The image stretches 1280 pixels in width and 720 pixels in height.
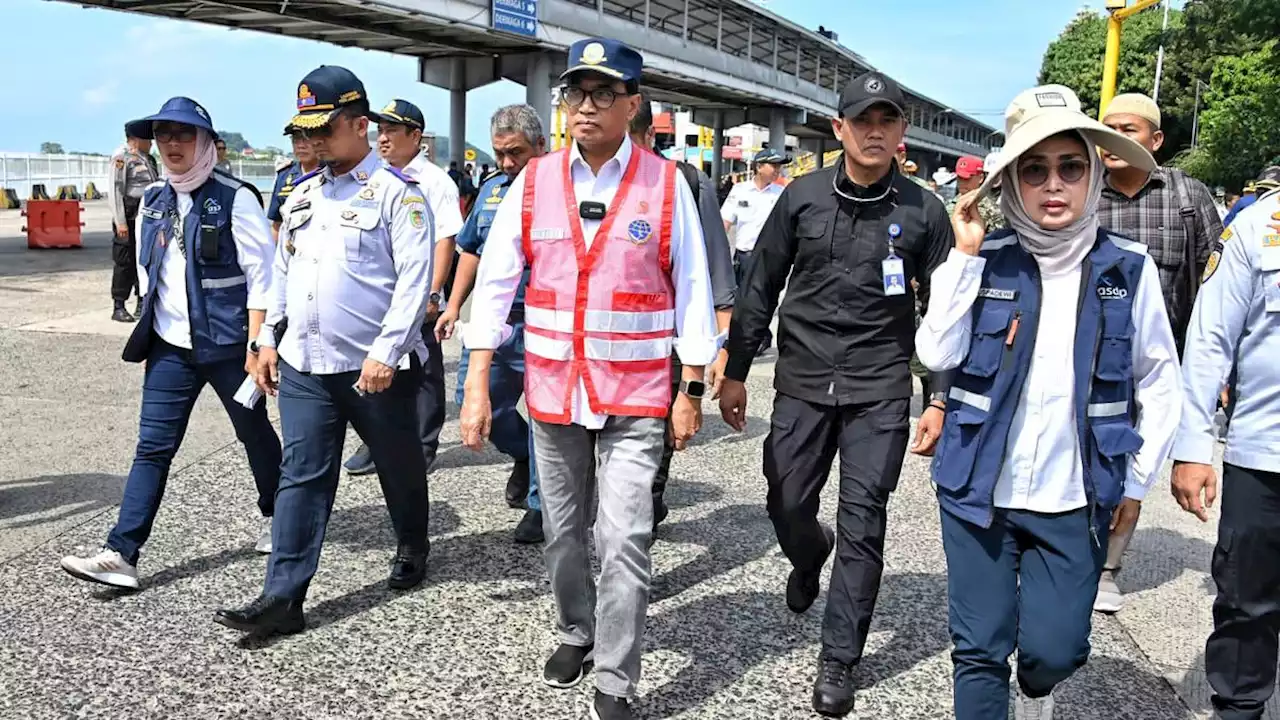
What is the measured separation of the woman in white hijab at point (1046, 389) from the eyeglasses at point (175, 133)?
300cm

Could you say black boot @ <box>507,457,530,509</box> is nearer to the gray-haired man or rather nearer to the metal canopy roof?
the gray-haired man

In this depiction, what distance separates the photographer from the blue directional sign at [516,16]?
22.1 meters

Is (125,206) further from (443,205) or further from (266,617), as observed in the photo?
(266,617)

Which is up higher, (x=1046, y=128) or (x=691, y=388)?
(x=1046, y=128)

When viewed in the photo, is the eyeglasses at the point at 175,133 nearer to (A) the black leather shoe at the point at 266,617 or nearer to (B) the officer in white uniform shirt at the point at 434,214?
(B) the officer in white uniform shirt at the point at 434,214

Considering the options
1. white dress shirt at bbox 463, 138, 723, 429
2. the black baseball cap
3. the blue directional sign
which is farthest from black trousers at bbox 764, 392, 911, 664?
the blue directional sign

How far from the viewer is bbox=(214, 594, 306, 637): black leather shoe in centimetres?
355

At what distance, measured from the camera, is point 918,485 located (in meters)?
6.11

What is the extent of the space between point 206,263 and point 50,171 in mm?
34396

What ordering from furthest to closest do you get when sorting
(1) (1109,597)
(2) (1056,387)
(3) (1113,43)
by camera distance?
(3) (1113,43), (1) (1109,597), (2) (1056,387)

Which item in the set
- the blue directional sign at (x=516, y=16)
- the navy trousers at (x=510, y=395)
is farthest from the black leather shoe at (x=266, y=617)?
the blue directional sign at (x=516, y=16)

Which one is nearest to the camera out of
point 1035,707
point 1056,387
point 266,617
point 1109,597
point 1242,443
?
point 1056,387

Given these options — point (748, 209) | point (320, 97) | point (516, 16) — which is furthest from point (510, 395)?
point (516, 16)

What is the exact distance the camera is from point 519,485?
5.39 meters
